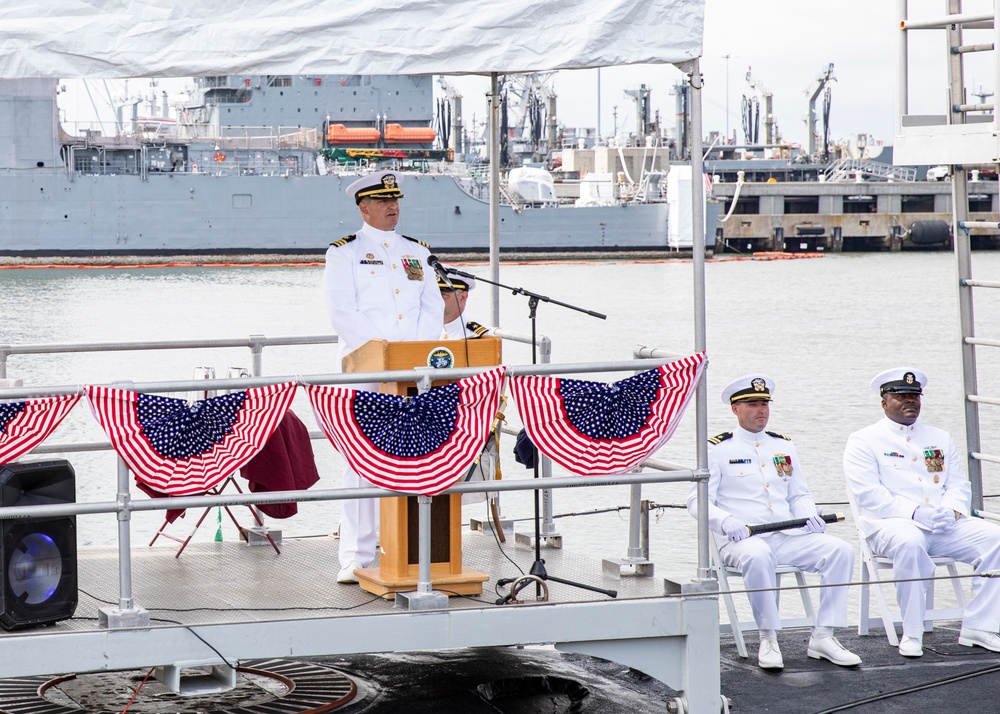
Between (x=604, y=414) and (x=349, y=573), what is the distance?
1.20 metres

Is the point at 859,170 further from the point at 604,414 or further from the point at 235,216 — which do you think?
the point at 604,414

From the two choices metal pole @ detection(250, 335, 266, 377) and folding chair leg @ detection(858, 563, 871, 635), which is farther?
metal pole @ detection(250, 335, 266, 377)

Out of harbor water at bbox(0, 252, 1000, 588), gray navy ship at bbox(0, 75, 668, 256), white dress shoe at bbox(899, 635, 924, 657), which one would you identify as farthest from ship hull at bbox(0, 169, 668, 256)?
white dress shoe at bbox(899, 635, 924, 657)

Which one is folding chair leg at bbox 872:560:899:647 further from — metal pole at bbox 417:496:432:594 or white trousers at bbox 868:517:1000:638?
metal pole at bbox 417:496:432:594

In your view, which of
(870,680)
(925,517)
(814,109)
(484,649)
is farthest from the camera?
(814,109)

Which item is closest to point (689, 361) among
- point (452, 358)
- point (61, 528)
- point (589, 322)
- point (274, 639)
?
point (452, 358)

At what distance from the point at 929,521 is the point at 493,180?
9.22 ft

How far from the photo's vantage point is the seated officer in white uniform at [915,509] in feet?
19.8

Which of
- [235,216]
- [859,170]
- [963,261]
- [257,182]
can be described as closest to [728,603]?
[963,261]

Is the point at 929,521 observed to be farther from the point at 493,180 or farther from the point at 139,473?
the point at 139,473

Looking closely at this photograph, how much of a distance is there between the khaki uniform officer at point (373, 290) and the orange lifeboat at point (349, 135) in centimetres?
6350

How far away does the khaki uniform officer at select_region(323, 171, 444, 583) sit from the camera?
17.9 feet

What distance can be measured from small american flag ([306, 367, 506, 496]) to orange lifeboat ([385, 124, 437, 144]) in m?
65.5

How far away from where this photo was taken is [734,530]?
585 cm
